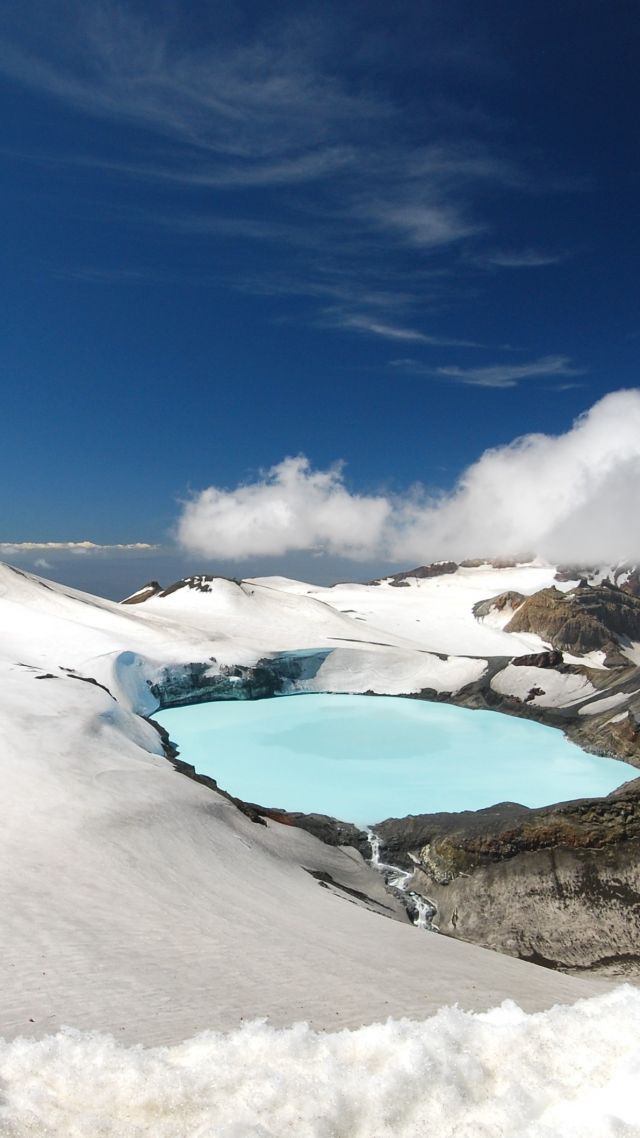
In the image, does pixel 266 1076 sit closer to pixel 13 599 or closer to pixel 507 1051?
pixel 507 1051

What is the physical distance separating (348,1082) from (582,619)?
56306 millimetres

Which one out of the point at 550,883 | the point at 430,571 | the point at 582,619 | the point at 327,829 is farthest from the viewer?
the point at 430,571

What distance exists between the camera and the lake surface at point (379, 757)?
26172 mm

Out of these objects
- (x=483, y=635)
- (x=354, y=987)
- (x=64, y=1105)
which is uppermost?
(x=483, y=635)

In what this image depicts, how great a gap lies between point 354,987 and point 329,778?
2282cm

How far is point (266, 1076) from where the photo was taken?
3.90m

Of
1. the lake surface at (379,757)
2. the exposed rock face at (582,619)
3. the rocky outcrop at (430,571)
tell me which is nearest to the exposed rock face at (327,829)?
the lake surface at (379,757)

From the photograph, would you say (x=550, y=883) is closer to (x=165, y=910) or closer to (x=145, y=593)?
(x=165, y=910)

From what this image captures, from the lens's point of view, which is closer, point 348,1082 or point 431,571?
point 348,1082

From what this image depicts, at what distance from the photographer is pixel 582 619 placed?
181 feet

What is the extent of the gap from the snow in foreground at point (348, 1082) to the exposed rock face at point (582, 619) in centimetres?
5029

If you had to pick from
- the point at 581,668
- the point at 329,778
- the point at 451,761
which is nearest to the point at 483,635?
the point at 581,668

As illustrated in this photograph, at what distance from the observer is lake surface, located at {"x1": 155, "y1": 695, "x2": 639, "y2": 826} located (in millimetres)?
26172

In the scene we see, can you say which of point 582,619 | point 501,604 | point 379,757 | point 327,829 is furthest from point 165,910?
point 501,604
